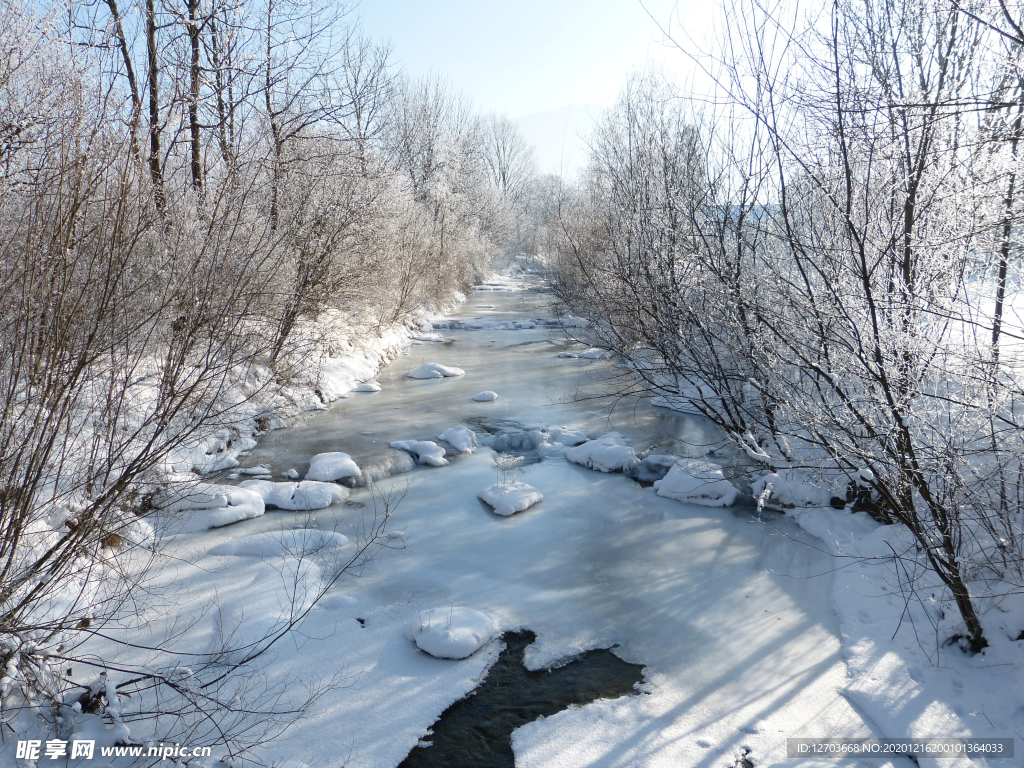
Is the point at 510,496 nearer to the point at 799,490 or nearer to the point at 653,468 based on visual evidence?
the point at 653,468

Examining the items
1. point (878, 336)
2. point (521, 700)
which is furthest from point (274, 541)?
point (878, 336)

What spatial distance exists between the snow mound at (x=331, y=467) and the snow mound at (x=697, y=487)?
139 inches

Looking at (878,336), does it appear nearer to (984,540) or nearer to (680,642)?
(984,540)

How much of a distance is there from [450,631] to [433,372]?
879 centimetres

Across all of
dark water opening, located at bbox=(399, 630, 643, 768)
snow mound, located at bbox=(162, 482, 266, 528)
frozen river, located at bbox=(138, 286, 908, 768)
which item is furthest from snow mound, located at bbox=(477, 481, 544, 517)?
snow mound, located at bbox=(162, 482, 266, 528)

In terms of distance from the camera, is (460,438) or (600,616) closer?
(600,616)

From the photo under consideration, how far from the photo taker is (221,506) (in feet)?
19.8

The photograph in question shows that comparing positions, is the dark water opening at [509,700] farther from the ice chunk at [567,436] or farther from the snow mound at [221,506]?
the ice chunk at [567,436]

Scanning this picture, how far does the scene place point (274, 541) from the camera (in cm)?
530

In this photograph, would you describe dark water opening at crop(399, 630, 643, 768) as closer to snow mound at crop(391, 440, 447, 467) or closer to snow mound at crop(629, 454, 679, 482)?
snow mound at crop(629, 454, 679, 482)

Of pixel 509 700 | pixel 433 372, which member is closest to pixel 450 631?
pixel 509 700

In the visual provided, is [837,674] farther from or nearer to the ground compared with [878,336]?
nearer to the ground

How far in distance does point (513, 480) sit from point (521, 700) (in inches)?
139

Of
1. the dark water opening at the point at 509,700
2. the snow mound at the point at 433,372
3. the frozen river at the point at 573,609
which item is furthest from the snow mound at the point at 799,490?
the snow mound at the point at 433,372
